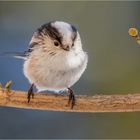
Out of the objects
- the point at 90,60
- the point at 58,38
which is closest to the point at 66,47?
the point at 58,38

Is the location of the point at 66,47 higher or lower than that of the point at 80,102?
higher

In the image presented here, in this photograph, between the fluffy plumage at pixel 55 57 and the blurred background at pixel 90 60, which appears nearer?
the fluffy plumage at pixel 55 57

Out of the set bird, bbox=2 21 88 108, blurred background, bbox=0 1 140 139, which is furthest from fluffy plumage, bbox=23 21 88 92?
blurred background, bbox=0 1 140 139

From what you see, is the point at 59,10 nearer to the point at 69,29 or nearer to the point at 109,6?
the point at 109,6

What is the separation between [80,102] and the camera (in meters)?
1.01

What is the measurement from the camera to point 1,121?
4.92 ft

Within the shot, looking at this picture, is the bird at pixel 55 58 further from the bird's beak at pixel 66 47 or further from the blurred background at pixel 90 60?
the blurred background at pixel 90 60

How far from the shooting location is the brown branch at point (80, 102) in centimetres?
100

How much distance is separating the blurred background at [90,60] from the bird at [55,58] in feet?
1.00

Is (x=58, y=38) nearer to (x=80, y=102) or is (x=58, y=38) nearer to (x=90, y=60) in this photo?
(x=80, y=102)

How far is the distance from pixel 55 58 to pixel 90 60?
446 millimetres

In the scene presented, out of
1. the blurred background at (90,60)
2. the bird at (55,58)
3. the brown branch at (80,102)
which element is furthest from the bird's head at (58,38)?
the blurred background at (90,60)

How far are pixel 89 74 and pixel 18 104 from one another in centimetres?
47

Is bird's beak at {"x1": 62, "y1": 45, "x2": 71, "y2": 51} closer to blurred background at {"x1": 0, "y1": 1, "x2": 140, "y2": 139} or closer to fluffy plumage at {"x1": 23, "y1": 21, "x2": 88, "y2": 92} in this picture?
fluffy plumage at {"x1": 23, "y1": 21, "x2": 88, "y2": 92}
